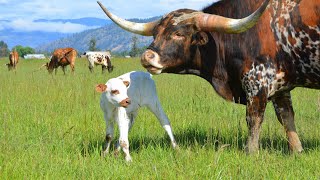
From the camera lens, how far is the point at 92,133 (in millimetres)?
6805

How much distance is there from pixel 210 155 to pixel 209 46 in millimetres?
1536

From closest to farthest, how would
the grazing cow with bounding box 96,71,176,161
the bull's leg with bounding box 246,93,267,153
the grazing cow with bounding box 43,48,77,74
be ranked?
1. the grazing cow with bounding box 96,71,176,161
2. the bull's leg with bounding box 246,93,267,153
3. the grazing cow with bounding box 43,48,77,74

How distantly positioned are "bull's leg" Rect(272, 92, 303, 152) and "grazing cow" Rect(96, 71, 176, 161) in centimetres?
157

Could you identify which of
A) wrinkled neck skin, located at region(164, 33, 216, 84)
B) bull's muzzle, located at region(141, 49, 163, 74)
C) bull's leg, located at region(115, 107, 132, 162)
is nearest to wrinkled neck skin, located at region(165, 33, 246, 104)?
wrinkled neck skin, located at region(164, 33, 216, 84)

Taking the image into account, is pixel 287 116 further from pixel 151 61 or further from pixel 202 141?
pixel 151 61

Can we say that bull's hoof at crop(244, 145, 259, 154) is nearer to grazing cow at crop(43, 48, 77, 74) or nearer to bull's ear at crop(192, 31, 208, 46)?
bull's ear at crop(192, 31, 208, 46)

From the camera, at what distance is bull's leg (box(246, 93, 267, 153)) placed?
18.5 feet

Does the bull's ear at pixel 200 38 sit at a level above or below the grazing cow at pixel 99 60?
above

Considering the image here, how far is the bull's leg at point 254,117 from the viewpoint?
5.64 meters

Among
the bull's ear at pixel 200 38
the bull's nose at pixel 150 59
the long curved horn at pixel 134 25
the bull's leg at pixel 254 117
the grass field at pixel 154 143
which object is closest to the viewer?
the grass field at pixel 154 143

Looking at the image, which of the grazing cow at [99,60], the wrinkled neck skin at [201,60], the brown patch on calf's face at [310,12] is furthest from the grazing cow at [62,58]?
the brown patch on calf's face at [310,12]

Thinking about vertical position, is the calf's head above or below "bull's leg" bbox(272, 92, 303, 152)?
above

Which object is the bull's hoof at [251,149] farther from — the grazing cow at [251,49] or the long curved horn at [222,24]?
the long curved horn at [222,24]

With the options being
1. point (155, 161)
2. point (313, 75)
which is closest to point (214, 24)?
point (313, 75)
